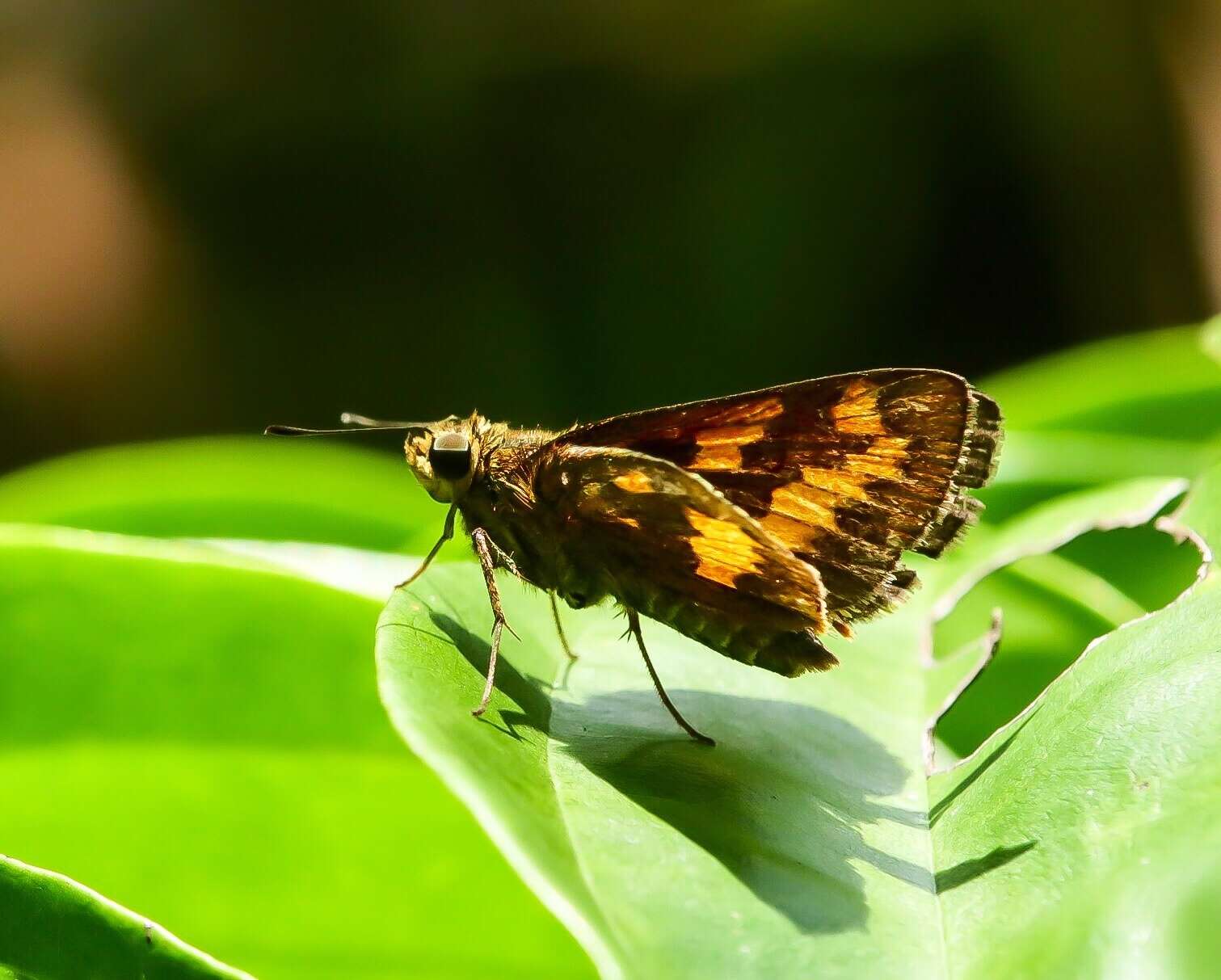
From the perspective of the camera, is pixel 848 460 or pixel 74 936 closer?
pixel 74 936

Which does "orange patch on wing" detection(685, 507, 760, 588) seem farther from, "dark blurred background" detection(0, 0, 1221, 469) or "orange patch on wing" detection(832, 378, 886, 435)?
"dark blurred background" detection(0, 0, 1221, 469)

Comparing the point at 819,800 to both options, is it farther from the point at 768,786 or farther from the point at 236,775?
the point at 236,775

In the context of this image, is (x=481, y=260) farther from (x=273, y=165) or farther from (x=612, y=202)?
(x=273, y=165)

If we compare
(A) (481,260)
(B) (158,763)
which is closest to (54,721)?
(B) (158,763)

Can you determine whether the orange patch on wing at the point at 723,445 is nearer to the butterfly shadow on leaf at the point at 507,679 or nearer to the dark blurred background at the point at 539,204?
the butterfly shadow on leaf at the point at 507,679

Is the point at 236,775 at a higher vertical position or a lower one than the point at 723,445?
lower

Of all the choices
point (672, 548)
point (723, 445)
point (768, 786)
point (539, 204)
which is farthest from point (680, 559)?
point (539, 204)

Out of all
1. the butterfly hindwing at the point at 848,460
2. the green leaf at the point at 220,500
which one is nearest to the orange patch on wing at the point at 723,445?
the butterfly hindwing at the point at 848,460
